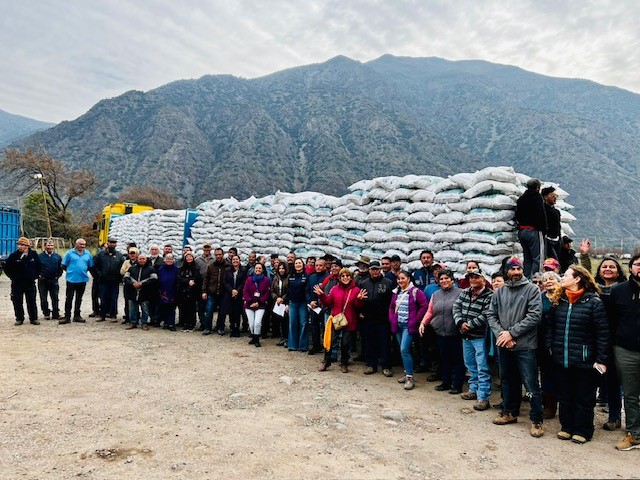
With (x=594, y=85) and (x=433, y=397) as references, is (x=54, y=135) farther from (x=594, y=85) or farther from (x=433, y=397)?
(x=594, y=85)

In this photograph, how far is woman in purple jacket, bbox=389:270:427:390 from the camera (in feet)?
18.2

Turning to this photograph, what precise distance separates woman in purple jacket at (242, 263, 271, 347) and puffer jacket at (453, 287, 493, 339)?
151 inches

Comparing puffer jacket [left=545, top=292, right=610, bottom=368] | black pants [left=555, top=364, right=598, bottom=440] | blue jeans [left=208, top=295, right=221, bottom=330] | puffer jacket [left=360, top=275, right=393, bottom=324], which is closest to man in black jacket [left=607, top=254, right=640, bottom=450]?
puffer jacket [left=545, top=292, right=610, bottom=368]

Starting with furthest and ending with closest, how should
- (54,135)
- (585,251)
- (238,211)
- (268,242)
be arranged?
(54,135) < (238,211) < (268,242) < (585,251)

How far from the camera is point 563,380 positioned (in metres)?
4.00

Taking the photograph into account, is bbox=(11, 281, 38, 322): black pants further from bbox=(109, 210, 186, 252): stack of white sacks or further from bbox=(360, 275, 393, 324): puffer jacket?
bbox=(360, 275, 393, 324): puffer jacket

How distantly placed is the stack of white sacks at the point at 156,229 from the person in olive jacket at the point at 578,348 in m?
11.0

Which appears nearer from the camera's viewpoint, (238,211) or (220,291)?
(220,291)

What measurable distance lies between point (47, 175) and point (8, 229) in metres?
27.0

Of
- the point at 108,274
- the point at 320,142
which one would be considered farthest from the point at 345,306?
the point at 320,142

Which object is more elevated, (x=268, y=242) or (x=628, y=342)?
(x=268, y=242)

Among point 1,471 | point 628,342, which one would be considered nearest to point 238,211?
point 1,471

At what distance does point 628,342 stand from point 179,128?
235 ft

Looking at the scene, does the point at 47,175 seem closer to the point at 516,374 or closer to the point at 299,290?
the point at 299,290
